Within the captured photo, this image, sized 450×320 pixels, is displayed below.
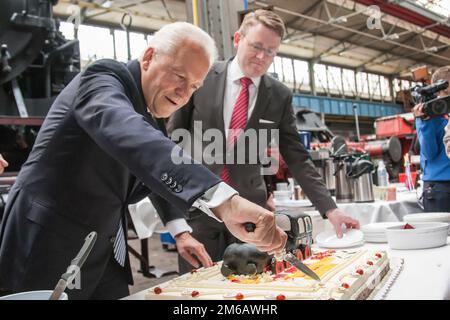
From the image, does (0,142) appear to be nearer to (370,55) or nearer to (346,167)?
(346,167)

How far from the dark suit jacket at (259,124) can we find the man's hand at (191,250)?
1.21 feet

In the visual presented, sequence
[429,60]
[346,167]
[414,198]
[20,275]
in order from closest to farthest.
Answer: [20,275] < [346,167] < [414,198] < [429,60]

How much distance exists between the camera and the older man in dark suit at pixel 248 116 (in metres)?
1.68

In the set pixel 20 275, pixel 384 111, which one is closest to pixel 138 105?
pixel 20 275

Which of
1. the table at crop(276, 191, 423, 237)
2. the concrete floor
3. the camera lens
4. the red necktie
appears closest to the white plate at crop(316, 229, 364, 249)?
the red necktie

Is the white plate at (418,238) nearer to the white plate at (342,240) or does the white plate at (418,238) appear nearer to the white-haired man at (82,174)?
the white plate at (342,240)

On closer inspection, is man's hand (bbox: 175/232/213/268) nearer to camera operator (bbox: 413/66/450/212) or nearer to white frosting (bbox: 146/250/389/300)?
white frosting (bbox: 146/250/389/300)

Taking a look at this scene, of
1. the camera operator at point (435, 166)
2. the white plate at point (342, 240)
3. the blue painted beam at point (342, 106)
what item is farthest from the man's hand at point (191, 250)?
the blue painted beam at point (342, 106)

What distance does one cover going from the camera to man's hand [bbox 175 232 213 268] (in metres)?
1.34

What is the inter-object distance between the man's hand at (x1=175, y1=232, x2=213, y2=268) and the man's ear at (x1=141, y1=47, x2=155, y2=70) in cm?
56

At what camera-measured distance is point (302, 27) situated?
11.7 meters

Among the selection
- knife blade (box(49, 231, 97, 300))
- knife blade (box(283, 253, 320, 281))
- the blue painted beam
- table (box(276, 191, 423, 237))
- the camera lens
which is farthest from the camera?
the blue painted beam

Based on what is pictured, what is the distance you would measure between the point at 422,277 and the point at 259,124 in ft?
3.13
